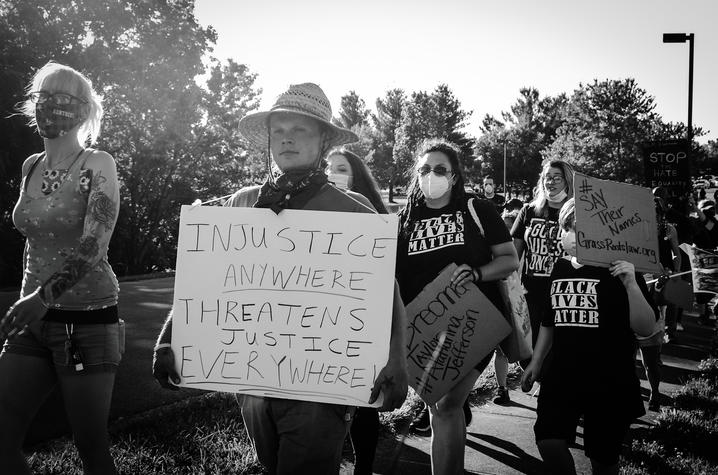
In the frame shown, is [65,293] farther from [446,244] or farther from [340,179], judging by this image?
[446,244]

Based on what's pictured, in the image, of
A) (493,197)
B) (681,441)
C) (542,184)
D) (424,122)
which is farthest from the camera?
(424,122)

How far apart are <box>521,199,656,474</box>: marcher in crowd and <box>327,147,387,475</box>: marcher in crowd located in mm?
916

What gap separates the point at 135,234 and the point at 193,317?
21420mm

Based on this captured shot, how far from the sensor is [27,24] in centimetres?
1719

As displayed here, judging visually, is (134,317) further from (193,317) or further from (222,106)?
(222,106)

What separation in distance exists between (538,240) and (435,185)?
195 centimetres

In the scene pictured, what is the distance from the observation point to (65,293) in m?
2.41

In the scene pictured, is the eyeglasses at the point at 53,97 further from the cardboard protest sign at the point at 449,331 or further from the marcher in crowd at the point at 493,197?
the marcher in crowd at the point at 493,197

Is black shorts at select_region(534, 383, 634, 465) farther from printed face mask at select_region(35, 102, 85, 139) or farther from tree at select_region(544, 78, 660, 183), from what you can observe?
tree at select_region(544, 78, 660, 183)

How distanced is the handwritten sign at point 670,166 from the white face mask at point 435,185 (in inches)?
295

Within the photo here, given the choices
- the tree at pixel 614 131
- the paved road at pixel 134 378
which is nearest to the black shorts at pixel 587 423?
the paved road at pixel 134 378

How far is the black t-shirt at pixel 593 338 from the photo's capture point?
2920mm

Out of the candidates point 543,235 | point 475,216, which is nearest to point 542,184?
point 543,235

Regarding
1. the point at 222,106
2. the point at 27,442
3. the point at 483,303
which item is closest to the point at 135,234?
the point at 222,106
